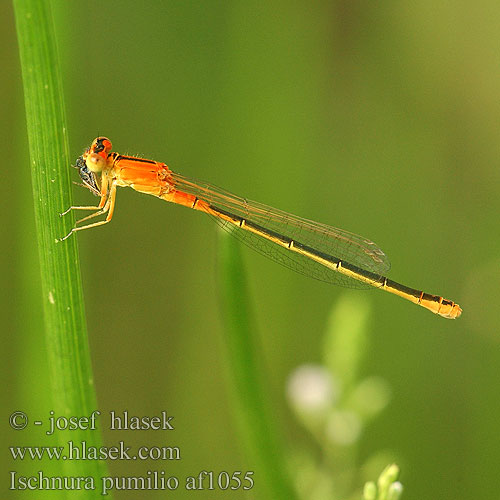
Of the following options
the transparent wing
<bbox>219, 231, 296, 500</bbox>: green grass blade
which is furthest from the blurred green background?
<bbox>219, 231, 296, 500</bbox>: green grass blade

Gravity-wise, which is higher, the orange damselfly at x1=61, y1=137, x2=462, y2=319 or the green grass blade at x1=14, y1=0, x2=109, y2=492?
the orange damselfly at x1=61, y1=137, x2=462, y2=319

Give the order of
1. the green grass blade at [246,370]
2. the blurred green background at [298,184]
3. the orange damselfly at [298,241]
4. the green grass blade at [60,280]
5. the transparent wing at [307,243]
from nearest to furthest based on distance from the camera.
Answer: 1. the green grass blade at [60,280]
2. the green grass blade at [246,370]
3. the orange damselfly at [298,241]
4. the transparent wing at [307,243]
5. the blurred green background at [298,184]

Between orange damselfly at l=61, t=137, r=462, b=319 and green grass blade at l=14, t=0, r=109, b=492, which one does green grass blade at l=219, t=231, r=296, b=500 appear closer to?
green grass blade at l=14, t=0, r=109, b=492

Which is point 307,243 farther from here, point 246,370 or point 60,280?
point 60,280

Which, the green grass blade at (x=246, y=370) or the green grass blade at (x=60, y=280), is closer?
the green grass blade at (x=60, y=280)

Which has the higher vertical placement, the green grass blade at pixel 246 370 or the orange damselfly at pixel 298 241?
the orange damselfly at pixel 298 241

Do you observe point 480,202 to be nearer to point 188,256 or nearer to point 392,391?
point 392,391

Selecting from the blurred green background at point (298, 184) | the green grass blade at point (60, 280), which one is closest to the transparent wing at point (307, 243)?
the blurred green background at point (298, 184)

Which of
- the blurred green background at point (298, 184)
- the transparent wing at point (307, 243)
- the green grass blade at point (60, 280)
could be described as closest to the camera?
the green grass blade at point (60, 280)

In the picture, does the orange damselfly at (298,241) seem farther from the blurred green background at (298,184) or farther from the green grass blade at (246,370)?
the green grass blade at (246,370)
